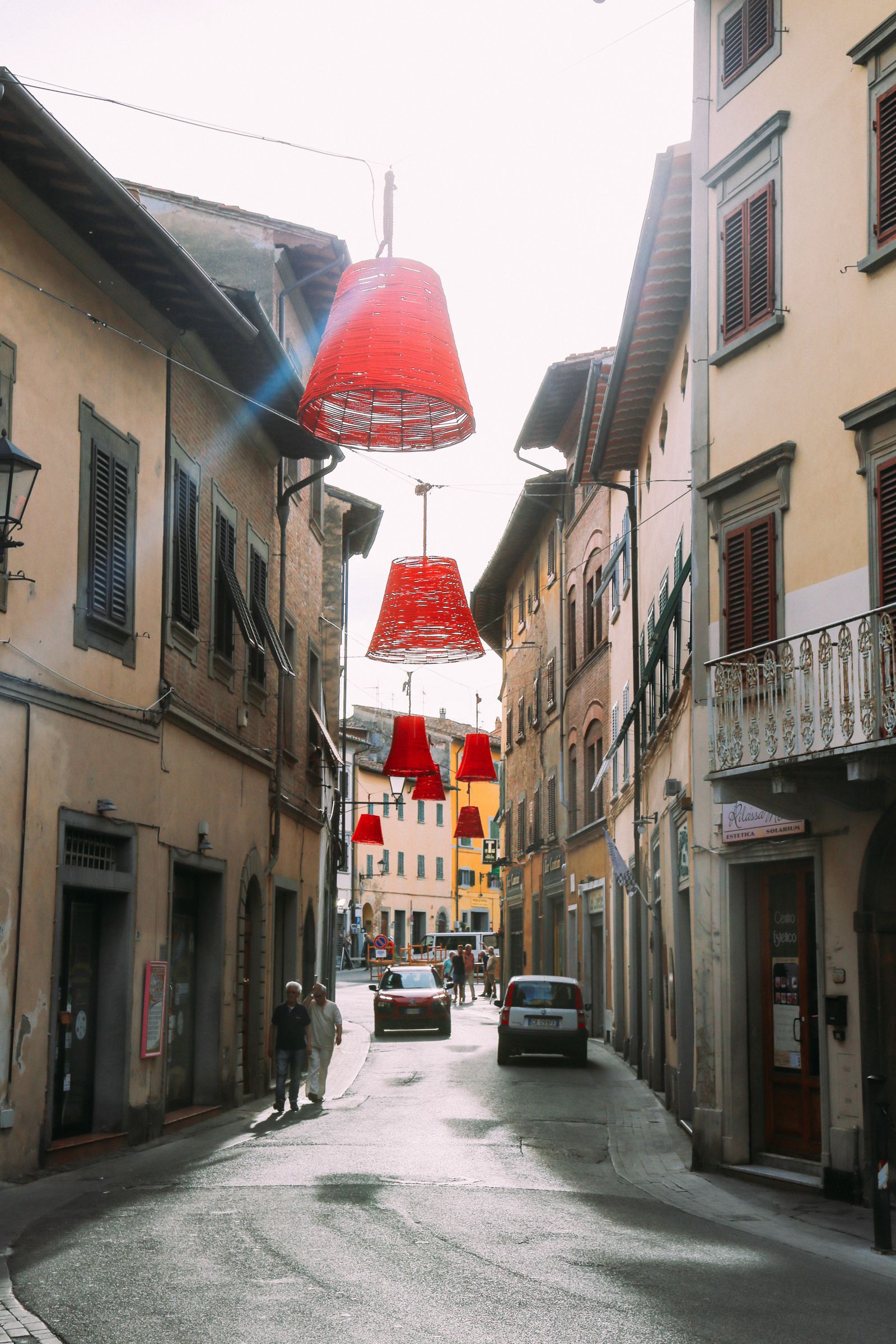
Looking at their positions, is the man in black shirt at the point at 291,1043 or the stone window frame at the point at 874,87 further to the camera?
the man in black shirt at the point at 291,1043

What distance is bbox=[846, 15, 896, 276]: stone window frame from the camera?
1247 cm

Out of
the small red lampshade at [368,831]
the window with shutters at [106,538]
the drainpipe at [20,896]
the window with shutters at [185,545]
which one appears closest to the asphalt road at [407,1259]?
the drainpipe at [20,896]

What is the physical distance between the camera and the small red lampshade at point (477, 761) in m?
29.1

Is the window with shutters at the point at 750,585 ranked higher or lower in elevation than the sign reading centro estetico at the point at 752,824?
higher

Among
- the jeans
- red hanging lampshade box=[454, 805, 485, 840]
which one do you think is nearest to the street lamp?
the jeans

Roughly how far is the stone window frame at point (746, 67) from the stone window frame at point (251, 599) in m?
9.25

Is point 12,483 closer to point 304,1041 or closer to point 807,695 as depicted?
point 807,695

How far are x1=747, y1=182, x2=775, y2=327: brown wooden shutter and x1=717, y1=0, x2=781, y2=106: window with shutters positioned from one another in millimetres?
1318

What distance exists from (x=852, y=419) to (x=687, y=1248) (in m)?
6.63

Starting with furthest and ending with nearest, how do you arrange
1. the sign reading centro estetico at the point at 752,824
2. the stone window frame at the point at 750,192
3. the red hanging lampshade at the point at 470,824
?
the red hanging lampshade at the point at 470,824
the stone window frame at the point at 750,192
the sign reading centro estetico at the point at 752,824

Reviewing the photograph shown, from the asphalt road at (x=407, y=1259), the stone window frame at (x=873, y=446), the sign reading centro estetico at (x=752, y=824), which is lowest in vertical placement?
the asphalt road at (x=407, y=1259)

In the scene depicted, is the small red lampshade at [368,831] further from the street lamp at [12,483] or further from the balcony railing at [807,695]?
the street lamp at [12,483]

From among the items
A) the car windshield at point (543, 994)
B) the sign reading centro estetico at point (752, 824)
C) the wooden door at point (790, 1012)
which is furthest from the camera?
the car windshield at point (543, 994)

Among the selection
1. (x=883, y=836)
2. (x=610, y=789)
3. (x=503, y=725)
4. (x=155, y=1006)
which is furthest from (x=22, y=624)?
(x=503, y=725)
